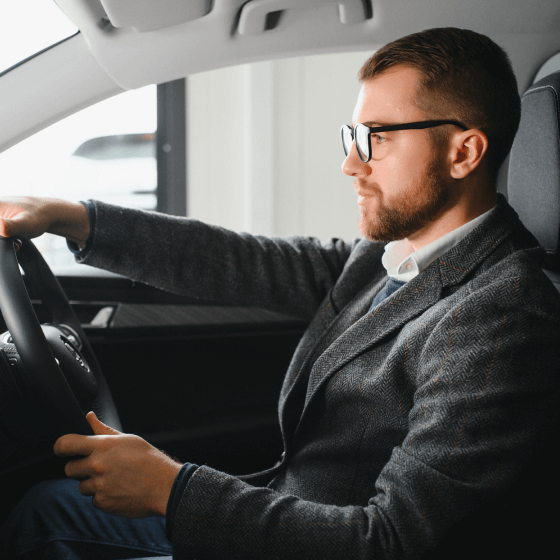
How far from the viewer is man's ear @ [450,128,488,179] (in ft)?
2.77

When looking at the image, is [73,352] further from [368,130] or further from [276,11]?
[276,11]

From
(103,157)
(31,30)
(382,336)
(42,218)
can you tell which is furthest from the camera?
(103,157)

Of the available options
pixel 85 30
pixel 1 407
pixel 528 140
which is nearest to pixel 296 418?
pixel 1 407

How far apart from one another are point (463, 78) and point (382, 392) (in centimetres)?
50

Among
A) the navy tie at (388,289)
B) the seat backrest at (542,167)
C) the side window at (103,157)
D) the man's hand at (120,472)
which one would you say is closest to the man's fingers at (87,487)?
the man's hand at (120,472)

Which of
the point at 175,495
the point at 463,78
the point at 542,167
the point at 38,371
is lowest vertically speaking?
the point at 175,495

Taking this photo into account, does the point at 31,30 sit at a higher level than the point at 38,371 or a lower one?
higher

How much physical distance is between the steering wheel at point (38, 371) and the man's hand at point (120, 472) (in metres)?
0.04

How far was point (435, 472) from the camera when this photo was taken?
560 millimetres

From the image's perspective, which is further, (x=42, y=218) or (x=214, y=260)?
(x=214, y=260)

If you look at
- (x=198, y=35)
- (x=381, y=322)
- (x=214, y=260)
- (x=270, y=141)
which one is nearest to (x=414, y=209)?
(x=381, y=322)

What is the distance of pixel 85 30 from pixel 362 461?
0.87m

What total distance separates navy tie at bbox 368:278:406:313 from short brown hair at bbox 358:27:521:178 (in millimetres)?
240

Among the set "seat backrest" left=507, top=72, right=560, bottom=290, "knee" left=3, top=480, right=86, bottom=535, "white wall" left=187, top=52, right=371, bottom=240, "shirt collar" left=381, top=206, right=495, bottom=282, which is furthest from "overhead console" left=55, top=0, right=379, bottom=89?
"white wall" left=187, top=52, right=371, bottom=240
